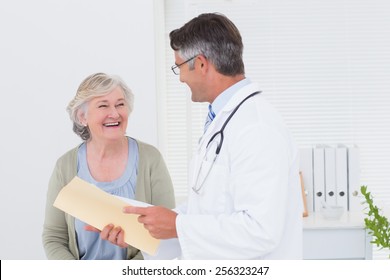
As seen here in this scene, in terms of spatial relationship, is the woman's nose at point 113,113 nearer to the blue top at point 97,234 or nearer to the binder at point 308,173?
the blue top at point 97,234

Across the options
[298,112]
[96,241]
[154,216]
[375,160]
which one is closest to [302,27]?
[298,112]

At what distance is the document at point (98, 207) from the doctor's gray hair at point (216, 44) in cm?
45

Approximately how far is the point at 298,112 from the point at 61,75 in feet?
4.76

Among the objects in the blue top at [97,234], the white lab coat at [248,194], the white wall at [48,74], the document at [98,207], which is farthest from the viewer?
the white wall at [48,74]

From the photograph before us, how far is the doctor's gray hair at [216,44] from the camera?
182cm

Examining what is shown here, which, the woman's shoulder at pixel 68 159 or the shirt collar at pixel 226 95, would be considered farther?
the woman's shoulder at pixel 68 159

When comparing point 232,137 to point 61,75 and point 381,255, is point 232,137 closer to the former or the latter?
point 61,75

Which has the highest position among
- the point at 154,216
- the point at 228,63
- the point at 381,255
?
the point at 228,63

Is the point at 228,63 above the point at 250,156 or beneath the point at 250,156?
above

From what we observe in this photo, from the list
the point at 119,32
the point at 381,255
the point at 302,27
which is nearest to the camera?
the point at 119,32

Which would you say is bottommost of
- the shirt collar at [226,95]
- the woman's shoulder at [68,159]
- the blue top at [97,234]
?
the blue top at [97,234]

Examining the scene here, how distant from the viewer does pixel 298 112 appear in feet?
12.9

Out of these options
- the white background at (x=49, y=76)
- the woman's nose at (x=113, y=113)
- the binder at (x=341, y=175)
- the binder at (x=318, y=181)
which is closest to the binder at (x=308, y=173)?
the binder at (x=318, y=181)

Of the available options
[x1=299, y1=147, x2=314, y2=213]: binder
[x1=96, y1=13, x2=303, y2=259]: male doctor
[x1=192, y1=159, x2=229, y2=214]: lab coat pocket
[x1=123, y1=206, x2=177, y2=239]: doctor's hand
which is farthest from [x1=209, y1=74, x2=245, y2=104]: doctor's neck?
[x1=299, y1=147, x2=314, y2=213]: binder
